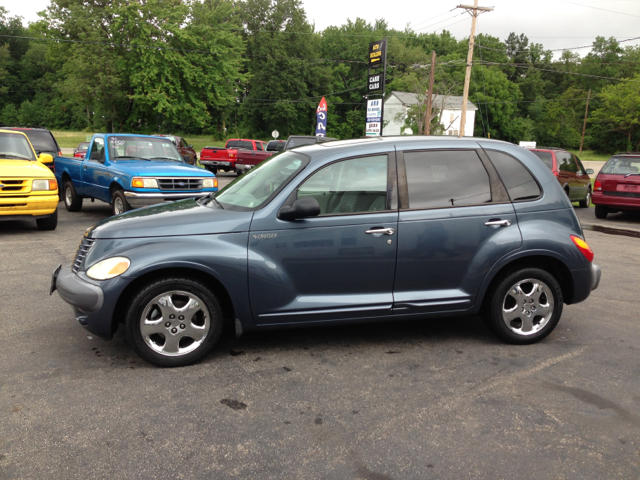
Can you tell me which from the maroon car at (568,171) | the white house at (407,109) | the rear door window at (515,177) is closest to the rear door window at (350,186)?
the rear door window at (515,177)

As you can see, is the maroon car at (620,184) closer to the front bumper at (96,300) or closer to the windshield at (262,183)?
the windshield at (262,183)

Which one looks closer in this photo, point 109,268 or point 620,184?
point 109,268

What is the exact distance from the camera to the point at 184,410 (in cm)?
354

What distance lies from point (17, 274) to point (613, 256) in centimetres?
894

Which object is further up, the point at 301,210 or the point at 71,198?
the point at 301,210

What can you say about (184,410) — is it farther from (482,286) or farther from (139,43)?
(139,43)

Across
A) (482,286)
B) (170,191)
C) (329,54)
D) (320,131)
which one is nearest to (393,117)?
(329,54)

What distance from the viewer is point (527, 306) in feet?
15.8

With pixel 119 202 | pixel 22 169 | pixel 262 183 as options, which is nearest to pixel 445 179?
pixel 262 183

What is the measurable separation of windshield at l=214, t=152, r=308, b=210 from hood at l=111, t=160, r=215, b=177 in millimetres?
5898

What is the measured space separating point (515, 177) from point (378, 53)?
2452 cm

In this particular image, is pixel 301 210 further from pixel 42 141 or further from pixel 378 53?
pixel 378 53

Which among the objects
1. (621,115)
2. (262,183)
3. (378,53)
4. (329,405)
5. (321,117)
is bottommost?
(329,405)

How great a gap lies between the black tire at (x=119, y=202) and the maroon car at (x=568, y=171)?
11.2 metres
